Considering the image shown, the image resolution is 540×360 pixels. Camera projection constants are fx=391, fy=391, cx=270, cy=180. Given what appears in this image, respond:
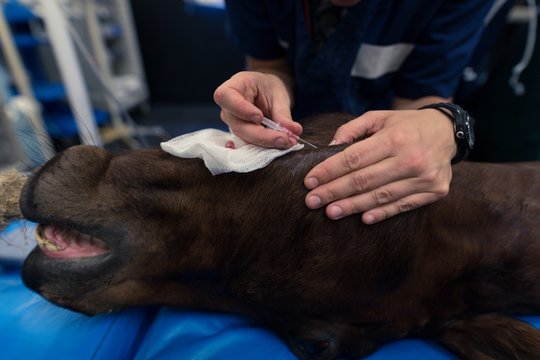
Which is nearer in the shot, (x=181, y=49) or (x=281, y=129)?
(x=281, y=129)


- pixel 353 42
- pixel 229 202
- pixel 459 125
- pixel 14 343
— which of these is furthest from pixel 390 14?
pixel 14 343

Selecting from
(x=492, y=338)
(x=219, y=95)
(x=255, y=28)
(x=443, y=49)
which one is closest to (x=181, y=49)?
(x=255, y=28)

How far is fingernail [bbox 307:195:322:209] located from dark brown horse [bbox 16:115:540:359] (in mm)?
17

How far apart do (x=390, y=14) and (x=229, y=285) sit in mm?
948

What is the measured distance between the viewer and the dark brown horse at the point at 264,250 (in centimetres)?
65

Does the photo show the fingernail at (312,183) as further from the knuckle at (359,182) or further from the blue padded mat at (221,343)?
the blue padded mat at (221,343)

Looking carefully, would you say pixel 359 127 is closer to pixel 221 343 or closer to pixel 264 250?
pixel 264 250

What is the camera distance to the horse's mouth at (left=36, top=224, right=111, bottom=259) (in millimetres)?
681

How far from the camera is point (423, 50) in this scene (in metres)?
1.23

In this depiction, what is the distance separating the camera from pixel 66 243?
0.69 meters

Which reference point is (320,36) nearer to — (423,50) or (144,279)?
(423,50)

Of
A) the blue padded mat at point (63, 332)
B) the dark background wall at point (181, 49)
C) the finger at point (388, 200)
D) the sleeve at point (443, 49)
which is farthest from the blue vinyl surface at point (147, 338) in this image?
the dark background wall at point (181, 49)

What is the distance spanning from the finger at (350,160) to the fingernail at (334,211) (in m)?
0.04

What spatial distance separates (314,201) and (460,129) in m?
0.38
